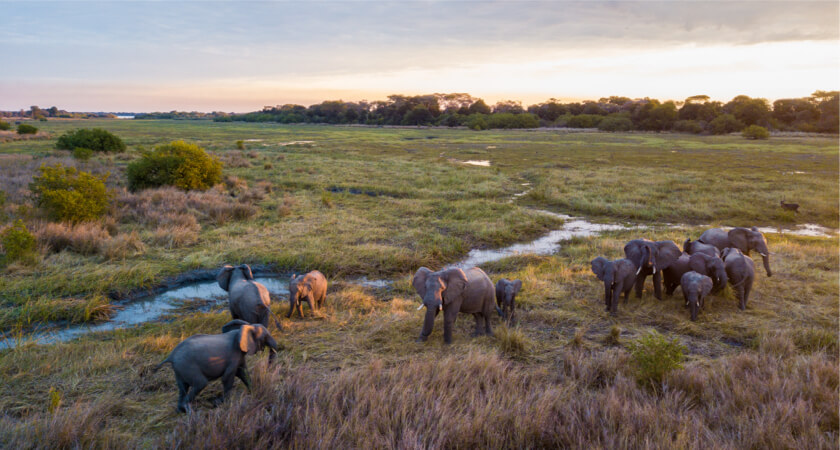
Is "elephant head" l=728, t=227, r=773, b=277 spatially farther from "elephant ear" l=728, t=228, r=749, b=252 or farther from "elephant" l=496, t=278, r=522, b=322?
"elephant" l=496, t=278, r=522, b=322

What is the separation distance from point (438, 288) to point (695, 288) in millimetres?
5202

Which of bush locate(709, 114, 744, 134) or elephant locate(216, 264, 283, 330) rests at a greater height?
bush locate(709, 114, 744, 134)

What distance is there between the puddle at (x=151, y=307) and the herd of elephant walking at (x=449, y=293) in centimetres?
246

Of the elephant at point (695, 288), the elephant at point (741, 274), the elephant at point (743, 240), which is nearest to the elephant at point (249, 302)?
the elephant at point (695, 288)

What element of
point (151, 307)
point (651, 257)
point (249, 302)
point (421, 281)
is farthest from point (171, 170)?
point (651, 257)

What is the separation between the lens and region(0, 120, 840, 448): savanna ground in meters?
4.29

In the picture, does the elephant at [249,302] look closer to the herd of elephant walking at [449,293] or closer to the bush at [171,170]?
the herd of elephant walking at [449,293]

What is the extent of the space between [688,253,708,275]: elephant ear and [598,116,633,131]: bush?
105 metres

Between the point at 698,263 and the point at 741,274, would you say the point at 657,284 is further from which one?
the point at 741,274

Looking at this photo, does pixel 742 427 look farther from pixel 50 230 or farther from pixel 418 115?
pixel 418 115

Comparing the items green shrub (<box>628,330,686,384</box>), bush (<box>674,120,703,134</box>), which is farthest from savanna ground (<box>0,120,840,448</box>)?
bush (<box>674,120,703,134</box>)

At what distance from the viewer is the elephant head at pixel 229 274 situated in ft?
26.1

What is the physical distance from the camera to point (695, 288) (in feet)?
27.2

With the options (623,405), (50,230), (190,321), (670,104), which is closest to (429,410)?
(623,405)
